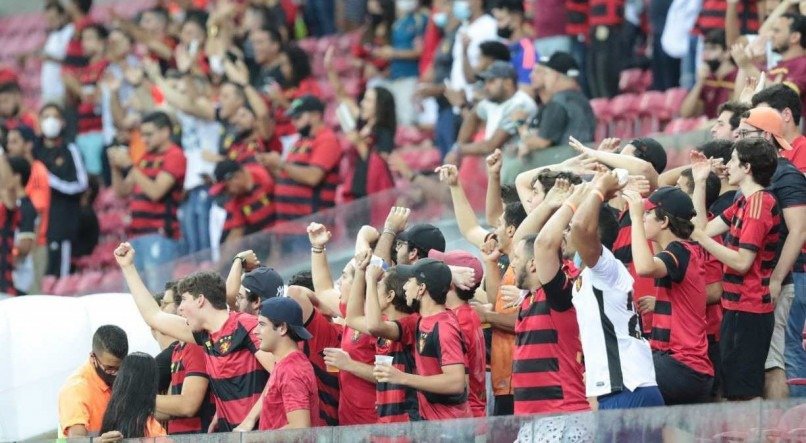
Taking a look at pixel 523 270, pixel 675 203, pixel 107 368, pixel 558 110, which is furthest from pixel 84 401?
pixel 558 110

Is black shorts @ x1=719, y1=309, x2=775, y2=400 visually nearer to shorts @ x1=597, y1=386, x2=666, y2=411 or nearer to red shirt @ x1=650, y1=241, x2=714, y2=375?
red shirt @ x1=650, y1=241, x2=714, y2=375

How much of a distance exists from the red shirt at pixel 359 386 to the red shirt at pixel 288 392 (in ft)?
1.51

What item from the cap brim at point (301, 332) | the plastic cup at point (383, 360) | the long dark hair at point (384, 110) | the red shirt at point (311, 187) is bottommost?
the plastic cup at point (383, 360)

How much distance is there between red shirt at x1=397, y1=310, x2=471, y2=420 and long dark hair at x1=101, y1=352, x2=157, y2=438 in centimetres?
123

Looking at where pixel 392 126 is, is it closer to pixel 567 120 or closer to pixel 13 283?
pixel 567 120

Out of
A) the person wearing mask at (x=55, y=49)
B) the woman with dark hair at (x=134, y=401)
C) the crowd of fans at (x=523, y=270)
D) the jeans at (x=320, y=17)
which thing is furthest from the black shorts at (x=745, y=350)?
the person wearing mask at (x=55, y=49)

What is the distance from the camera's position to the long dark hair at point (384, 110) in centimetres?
→ 1446

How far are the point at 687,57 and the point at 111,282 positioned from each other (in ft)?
16.3

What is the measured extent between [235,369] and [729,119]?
3.00 m

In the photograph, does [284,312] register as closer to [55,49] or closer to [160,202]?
[160,202]

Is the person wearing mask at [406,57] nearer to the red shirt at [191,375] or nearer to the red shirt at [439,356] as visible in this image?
the red shirt at [191,375]

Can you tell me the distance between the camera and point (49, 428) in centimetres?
1080

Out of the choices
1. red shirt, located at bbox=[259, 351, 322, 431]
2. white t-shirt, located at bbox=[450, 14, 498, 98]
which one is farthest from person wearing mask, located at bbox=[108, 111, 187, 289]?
red shirt, located at bbox=[259, 351, 322, 431]

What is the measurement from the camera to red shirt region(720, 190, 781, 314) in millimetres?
8906
